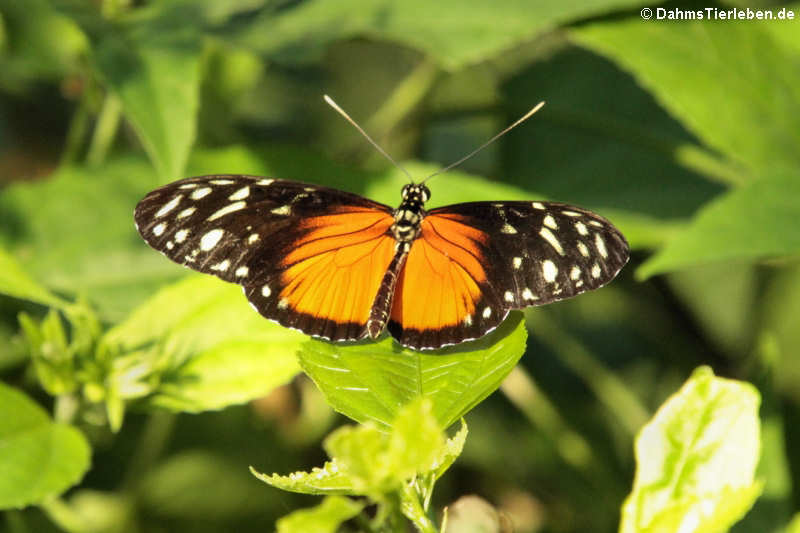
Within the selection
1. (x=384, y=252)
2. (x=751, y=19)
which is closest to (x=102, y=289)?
(x=384, y=252)

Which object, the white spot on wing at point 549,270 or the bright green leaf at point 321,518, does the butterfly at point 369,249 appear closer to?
the white spot on wing at point 549,270

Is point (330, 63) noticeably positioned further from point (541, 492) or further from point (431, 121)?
point (541, 492)

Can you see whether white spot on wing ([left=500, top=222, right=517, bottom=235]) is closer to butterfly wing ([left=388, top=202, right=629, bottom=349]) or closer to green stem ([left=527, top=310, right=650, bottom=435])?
butterfly wing ([left=388, top=202, right=629, bottom=349])

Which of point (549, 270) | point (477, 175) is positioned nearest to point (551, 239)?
point (549, 270)

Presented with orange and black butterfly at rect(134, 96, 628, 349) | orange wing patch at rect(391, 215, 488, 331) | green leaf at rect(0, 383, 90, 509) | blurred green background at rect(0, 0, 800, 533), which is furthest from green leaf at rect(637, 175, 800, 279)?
green leaf at rect(0, 383, 90, 509)

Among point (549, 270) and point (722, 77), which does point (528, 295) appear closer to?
point (549, 270)

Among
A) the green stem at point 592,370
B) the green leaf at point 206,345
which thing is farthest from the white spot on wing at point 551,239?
the green stem at point 592,370
